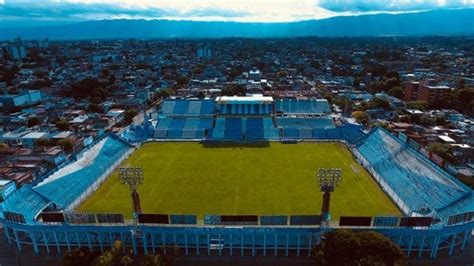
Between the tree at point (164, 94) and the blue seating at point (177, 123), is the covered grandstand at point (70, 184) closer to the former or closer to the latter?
the blue seating at point (177, 123)

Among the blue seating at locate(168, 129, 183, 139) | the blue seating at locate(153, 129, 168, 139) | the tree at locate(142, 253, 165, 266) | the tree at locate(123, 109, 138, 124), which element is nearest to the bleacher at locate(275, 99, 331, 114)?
the blue seating at locate(168, 129, 183, 139)

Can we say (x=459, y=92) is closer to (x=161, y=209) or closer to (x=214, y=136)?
(x=214, y=136)

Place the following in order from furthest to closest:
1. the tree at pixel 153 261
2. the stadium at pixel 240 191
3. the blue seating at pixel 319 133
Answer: the blue seating at pixel 319 133, the stadium at pixel 240 191, the tree at pixel 153 261

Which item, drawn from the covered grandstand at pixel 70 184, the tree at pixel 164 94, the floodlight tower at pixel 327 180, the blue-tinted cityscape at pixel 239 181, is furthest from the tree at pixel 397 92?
the covered grandstand at pixel 70 184

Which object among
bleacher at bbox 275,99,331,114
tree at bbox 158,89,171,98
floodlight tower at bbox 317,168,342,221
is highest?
floodlight tower at bbox 317,168,342,221

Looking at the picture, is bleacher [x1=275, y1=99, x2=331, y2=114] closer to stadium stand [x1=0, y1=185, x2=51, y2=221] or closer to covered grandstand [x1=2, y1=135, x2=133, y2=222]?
covered grandstand [x1=2, y1=135, x2=133, y2=222]

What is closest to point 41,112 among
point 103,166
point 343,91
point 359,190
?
point 103,166
